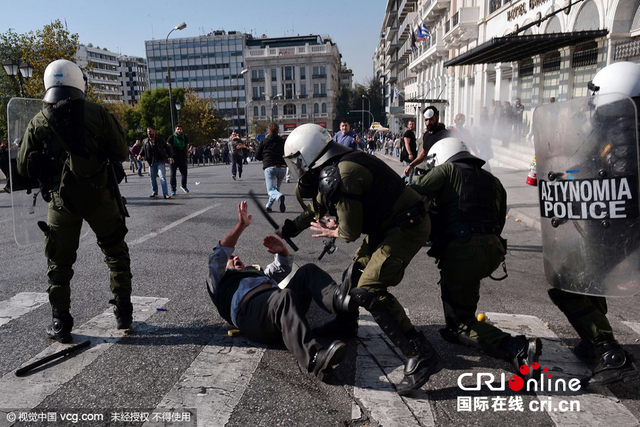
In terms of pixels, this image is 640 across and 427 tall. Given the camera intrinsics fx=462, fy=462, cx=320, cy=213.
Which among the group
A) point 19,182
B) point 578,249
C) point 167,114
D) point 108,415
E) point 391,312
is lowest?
point 108,415

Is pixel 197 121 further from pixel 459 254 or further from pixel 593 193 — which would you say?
pixel 593 193

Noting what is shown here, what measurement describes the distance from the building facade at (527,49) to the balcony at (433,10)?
0.16 meters

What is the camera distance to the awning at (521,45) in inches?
556

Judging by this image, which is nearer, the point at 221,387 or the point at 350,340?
the point at 221,387

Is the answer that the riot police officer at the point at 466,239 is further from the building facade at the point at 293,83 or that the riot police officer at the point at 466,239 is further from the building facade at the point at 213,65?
the building facade at the point at 213,65

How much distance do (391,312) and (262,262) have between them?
3103 millimetres

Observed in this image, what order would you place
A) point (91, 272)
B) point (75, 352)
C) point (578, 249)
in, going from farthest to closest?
point (91, 272)
point (75, 352)
point (578, 249)

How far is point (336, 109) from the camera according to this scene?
10912 cm

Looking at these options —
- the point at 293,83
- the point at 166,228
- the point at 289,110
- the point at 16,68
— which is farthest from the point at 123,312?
the point at 289,110

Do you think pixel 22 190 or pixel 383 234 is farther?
pixel 22 190

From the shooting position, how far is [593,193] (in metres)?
2.58

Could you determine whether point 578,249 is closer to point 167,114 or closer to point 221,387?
point 221,387

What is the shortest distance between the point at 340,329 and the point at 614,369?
171 centimetres

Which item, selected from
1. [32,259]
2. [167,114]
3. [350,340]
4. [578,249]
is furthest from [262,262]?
[167,114]
